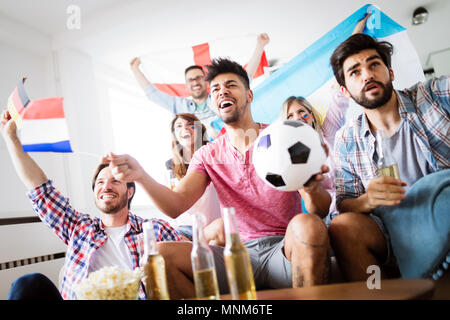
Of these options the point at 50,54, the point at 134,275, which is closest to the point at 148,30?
the point at 50,54

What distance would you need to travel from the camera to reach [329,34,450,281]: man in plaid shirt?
105 centimetres

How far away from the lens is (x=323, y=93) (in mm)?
1803

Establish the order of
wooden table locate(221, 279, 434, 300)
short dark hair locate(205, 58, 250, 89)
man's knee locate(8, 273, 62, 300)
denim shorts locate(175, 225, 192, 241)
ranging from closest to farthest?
wooden table locate(221, 279, 434, 300) < man's knee locate(8, 273, 62, 300) < short dark hair locate(205, 58, 250, 89) < denim shorts locate(175, 225, 192, 241)

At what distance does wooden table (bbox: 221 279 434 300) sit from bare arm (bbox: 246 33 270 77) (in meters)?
1.64

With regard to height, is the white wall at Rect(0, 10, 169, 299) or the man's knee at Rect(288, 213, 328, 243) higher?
the white wall at Rect(0, 10, 169, 299)

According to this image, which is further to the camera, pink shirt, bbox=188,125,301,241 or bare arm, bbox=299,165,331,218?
pink shirt, bbox=188,125,301,241

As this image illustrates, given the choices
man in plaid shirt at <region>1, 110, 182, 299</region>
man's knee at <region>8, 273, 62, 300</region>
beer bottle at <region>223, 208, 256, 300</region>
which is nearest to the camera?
beer bottle at <region>223, 208, 256, 300</region>

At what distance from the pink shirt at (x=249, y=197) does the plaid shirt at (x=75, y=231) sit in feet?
1.19

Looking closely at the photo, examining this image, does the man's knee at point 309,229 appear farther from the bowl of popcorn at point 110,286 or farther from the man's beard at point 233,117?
the man's beard at point 233,117

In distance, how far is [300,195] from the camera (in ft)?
4.97

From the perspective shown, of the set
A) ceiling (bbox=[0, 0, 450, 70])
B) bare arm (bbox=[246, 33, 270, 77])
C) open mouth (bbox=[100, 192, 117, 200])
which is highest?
ceiling (bbox=[0, 0, 450, 70])

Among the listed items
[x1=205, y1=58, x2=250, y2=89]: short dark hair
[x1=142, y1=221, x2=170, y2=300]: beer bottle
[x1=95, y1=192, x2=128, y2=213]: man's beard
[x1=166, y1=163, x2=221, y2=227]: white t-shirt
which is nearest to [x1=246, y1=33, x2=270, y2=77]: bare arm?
[x1=205, y1=58, x2=250, y2=89]: short dark hair

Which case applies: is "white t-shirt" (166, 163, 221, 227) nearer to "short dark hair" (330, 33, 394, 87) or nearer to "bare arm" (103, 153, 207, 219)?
"bare arm" (103, 153, 207, 219)
